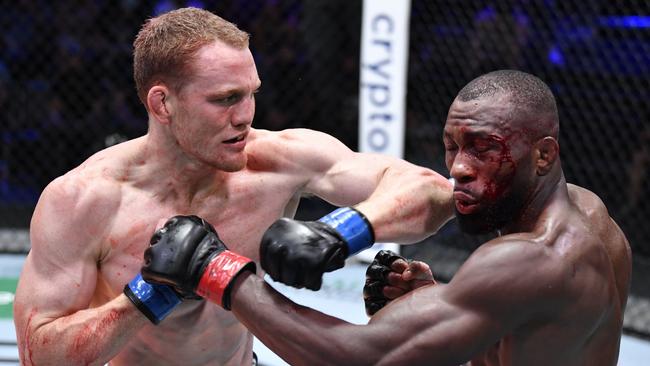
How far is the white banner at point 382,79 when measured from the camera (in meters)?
4.88

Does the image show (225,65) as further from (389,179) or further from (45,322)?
(45,322)

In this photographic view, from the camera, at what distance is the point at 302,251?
194cm

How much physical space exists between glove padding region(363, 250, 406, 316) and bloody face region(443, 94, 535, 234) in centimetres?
40

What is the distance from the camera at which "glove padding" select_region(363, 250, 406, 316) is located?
2348 millimetres

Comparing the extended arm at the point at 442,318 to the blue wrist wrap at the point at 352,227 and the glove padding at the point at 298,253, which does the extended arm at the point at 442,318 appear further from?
the blue wrist wrap at the point at 352,227

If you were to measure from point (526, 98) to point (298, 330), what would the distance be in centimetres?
63

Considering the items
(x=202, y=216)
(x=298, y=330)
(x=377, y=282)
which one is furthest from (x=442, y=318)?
(x=202, y=216)

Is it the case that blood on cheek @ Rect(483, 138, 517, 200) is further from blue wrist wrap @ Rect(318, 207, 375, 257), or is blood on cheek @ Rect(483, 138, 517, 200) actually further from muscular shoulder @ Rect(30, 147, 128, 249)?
muscular shoulder @ Rect(30, 147, 128, 249)

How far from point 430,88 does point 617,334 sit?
368 centimetres

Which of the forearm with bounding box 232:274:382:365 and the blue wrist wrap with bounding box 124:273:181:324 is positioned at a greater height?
the forearm with bounding box 232:274:382:365

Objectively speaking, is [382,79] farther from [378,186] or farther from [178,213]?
[178,213]

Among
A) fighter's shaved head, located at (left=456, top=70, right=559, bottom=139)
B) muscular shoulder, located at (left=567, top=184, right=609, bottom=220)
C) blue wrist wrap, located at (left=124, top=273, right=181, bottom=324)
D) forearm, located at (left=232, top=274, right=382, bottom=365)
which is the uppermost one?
fighter's shaved head, located at (left=456, top=70, right=559, bottom=139)

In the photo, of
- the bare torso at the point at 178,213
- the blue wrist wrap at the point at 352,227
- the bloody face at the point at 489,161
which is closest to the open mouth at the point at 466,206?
the bloody face at the point at 489,161

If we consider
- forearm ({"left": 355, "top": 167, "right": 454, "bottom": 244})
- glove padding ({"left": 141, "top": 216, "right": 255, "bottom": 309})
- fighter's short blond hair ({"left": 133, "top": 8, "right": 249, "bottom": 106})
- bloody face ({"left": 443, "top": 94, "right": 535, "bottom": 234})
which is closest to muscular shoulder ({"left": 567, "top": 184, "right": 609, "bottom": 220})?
bloody face ({"left": 443, "top": 94, "right": 535, "bottom": 234})
